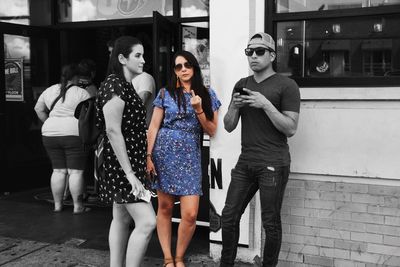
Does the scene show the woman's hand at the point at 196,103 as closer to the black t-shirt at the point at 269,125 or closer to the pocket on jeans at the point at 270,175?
the black t-shirt at the point at 269,125

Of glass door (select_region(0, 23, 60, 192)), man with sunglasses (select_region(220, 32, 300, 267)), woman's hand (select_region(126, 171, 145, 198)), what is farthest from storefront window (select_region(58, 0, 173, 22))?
woman's hand (select_region(126, 171, 145, 198))

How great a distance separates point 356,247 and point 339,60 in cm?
155

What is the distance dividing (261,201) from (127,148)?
1.07m

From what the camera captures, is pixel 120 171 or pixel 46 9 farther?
pixel 46 9

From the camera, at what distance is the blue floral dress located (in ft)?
14.0

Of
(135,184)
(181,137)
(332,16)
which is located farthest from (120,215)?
(332,16)

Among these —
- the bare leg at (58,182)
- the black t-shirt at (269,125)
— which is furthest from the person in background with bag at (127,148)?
the bare leg at (58,182)

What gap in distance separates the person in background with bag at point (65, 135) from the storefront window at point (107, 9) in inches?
31.9

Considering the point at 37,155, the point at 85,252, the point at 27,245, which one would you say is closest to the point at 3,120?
the point at 37,155

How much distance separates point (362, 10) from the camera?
4121mm

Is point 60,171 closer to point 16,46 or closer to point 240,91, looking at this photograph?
point 16,46

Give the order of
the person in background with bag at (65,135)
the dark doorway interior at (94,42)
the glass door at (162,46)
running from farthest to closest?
the dark doorway interior at (94,42)
the person in background with bag at (65,135)
the glass door at (162,46)

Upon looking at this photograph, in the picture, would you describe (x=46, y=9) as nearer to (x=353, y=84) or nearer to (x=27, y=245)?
(x=27, y=245)

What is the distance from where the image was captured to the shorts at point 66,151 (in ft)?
20.7
